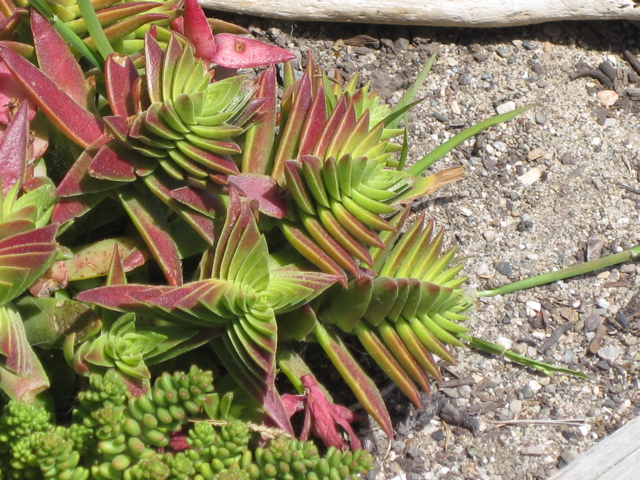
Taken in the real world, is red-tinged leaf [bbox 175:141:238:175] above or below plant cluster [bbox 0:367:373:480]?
above

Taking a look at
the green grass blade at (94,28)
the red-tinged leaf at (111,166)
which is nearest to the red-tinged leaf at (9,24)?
the green grass blade at (94,28)

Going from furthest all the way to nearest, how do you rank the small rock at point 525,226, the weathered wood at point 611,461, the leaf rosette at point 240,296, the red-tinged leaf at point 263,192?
the small rock at point 525,226
the weathered wood at point 611,461
the red-tinged leaf at point 263,192
the leaf rosette at point 240,296

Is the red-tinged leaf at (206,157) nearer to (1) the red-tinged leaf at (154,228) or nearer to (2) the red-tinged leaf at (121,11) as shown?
(1) the red-tinged leaf at (154,228)

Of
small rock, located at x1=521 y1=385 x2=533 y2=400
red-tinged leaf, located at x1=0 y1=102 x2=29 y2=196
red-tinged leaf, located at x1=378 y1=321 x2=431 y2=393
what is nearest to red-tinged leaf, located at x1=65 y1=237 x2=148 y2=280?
red-tinged leaf, located at x1=0 y1=102 x2=29 y2=196

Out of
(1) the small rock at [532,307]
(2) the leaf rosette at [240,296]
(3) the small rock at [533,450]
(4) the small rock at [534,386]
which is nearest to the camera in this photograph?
(2) the leaf rosette at [240,296]

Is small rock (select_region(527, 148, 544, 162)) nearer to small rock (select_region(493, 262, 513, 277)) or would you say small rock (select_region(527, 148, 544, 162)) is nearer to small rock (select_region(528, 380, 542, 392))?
small rock (select_region(493, 262, 513, 277))

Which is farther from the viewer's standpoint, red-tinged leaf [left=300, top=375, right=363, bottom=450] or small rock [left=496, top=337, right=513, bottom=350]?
small rock [left=496, top=337, right=513, bottom=350]
